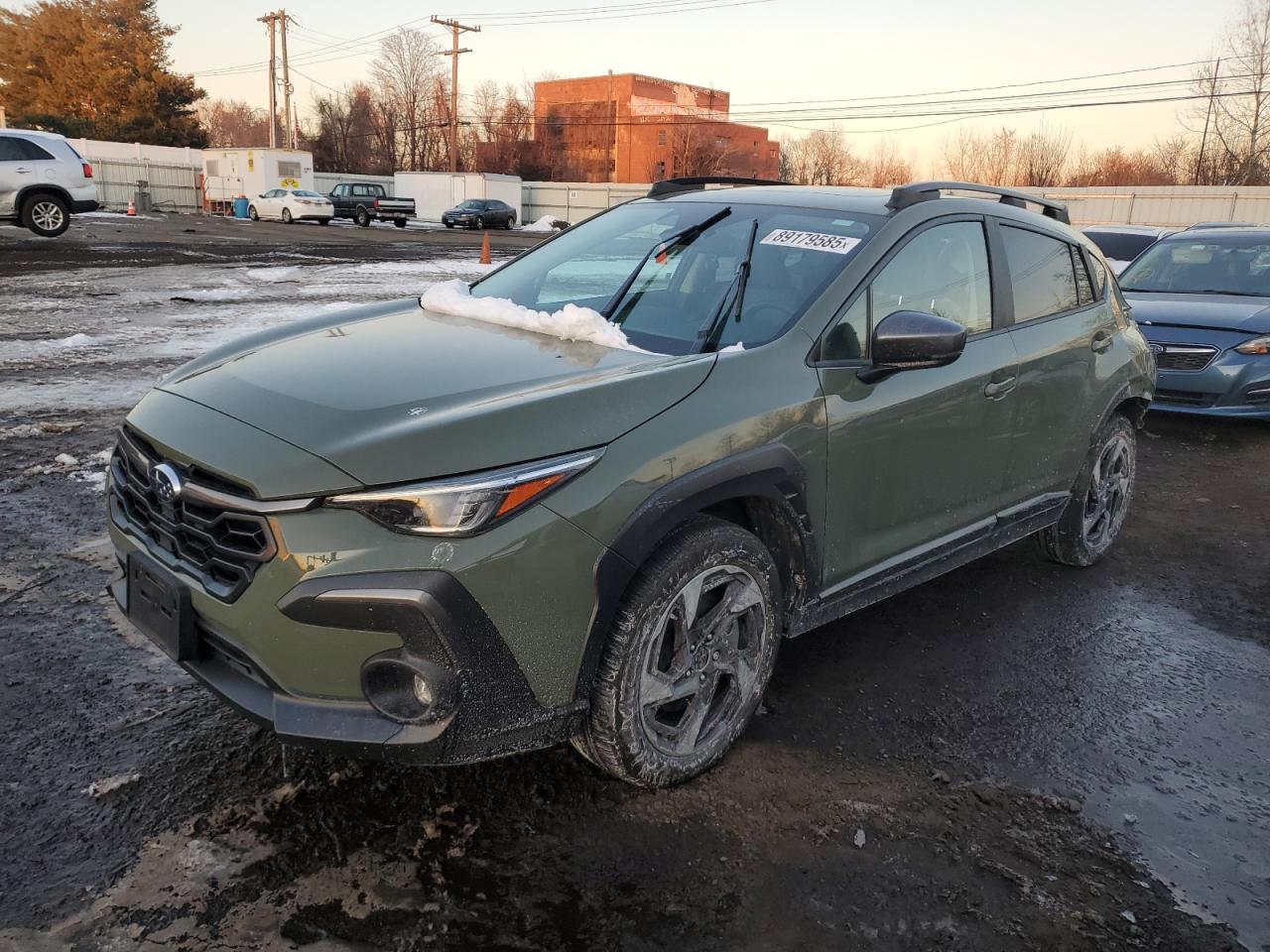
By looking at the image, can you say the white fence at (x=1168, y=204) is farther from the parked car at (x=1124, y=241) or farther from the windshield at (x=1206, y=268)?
the windshield at (x=1206, y=268)

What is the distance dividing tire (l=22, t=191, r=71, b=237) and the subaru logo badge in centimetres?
2150

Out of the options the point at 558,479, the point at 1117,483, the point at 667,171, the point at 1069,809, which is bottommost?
the point at 1069,809

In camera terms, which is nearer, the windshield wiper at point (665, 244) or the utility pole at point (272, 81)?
the windshield wiper at point (665, 244)

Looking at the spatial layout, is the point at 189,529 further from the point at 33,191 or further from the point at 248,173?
the point at 248,173

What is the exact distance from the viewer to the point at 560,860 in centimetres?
255

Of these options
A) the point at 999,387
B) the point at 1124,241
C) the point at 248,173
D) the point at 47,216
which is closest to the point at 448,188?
the point at 248,173

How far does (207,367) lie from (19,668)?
1.35 metres

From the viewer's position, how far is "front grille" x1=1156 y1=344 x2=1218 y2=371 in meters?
7.83

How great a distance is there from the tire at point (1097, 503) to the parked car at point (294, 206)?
3913 cm

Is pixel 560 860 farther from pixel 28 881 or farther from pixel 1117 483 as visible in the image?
pixel 1117 483

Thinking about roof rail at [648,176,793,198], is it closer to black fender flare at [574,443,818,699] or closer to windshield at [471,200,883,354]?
windshield at [471,200,883,354]

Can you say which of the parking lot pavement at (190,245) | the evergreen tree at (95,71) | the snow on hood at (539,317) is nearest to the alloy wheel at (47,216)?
the parking lot pavement at (190,245)

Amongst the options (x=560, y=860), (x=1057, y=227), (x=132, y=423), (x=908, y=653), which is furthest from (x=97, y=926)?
(x=1057, y=227)

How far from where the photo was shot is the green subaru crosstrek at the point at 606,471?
7.50 feet
